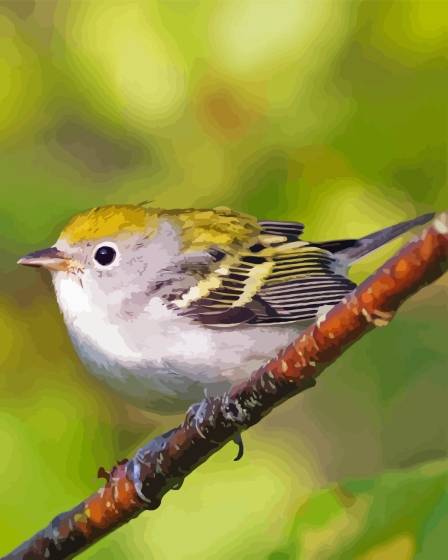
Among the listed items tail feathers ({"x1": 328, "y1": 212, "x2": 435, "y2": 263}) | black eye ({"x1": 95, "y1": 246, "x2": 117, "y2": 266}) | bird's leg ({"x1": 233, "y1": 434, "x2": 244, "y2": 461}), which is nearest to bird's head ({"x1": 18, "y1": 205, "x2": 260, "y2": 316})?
black eye ({"x1": 95, "y1": 246, "x2": 117, "y2": 266})

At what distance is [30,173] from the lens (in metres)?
1.10

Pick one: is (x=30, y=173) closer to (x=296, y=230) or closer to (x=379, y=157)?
(x=296, y=230)

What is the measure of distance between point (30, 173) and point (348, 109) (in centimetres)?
65

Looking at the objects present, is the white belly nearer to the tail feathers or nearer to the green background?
the green background

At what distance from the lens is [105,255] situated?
985mm

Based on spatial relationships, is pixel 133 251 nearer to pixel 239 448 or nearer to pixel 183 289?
pixel 183 289

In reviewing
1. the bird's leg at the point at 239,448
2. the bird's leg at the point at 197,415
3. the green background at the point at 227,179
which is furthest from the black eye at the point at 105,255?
the bird's leg at the point at 239,448

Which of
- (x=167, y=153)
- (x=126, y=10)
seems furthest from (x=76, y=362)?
(x=126, y=10)

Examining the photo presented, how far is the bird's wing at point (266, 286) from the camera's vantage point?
0.93 meters

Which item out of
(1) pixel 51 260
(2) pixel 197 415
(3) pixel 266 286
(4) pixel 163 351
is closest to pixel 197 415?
(2) pixel 197 415

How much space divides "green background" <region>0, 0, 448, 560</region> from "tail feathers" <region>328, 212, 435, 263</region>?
0.11 feet

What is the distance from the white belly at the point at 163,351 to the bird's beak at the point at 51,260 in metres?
0.08

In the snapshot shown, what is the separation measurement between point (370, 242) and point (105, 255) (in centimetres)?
49

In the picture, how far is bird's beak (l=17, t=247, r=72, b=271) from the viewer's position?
984 millimetres
